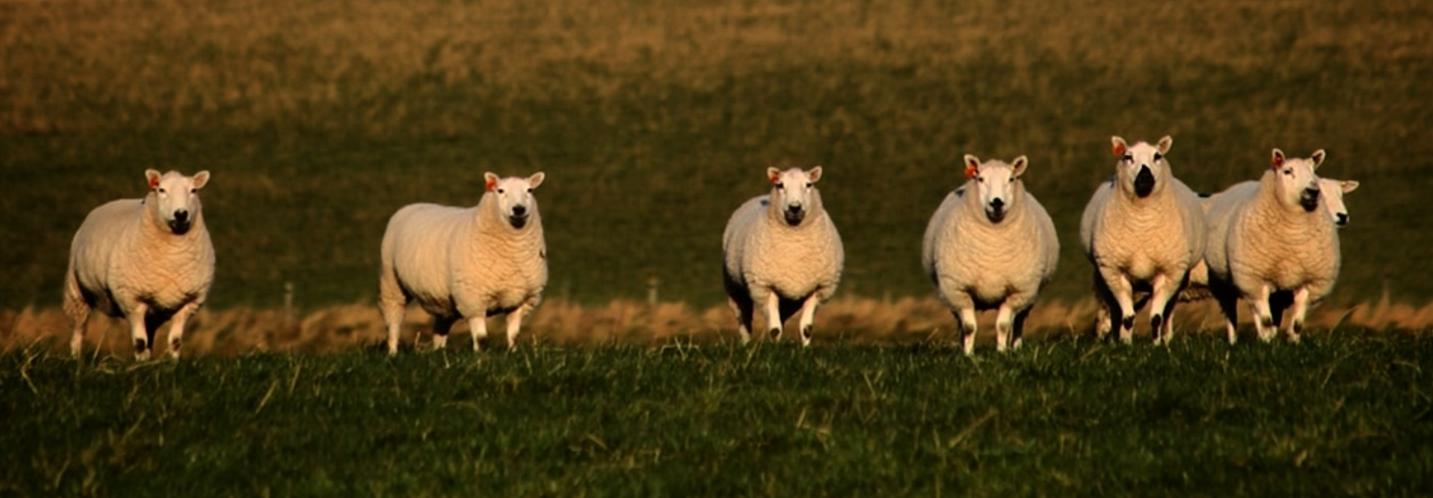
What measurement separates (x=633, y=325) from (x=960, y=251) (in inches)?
276

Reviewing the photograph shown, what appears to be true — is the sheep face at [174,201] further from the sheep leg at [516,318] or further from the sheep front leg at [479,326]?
the sheep leg at [516,318]

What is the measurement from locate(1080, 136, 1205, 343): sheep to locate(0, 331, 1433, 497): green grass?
308 centimetres

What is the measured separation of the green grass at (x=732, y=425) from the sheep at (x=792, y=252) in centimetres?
395

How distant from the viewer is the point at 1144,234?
17703mm

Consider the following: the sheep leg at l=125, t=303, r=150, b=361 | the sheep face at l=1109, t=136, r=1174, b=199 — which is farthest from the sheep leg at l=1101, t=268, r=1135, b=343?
the sheep leg at l=125, t=303, r=150, b=361

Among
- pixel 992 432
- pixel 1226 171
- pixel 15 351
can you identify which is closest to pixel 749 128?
pixel 1226 171

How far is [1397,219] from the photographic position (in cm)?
3703

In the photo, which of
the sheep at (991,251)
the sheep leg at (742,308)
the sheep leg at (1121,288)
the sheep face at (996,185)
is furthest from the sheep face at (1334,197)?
the sheep leg at (742,308)

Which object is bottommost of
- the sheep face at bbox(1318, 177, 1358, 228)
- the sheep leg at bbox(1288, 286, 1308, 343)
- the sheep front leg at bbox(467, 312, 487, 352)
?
the sheep front leg at bbox(467, 312, 487, 352)

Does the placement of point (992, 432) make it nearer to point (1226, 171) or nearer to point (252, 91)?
point (1226, 171)

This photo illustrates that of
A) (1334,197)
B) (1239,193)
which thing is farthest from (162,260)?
(1334,197)

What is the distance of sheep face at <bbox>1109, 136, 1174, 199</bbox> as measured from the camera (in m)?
17.5

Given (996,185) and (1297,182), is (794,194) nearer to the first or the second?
(996,185)

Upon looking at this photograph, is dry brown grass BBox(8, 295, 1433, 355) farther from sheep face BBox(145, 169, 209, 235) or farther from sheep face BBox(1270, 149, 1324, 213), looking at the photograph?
sheep face BBox(145, 169, 209, 235)
